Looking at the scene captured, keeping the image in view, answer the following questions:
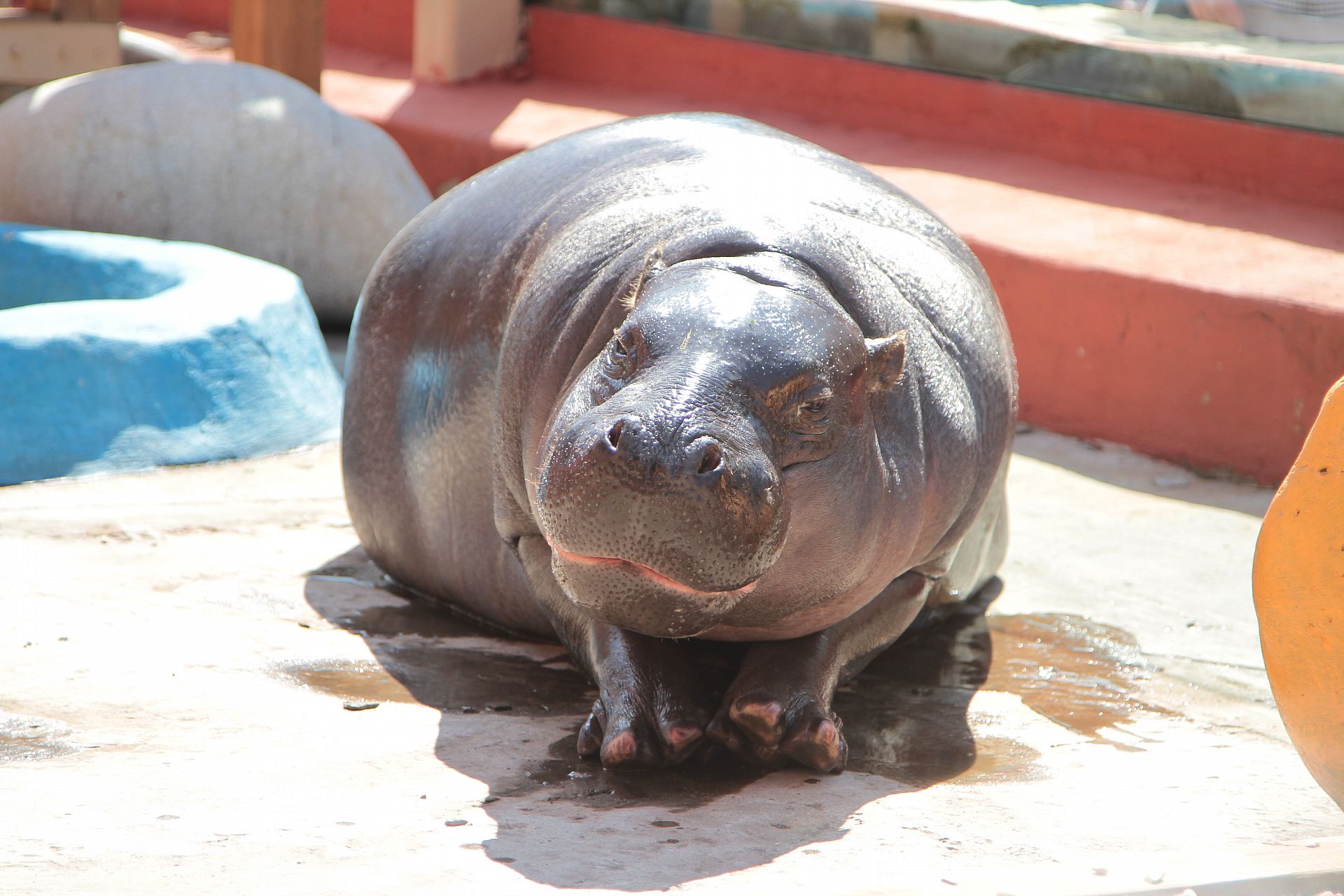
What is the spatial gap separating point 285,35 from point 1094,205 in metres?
3.90

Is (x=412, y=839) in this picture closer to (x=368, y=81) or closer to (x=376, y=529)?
(x=376, y=529)

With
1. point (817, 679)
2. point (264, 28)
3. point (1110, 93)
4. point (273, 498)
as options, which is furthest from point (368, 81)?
point (817, 679)

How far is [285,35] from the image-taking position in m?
7.95

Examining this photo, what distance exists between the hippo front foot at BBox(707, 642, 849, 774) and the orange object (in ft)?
2.59

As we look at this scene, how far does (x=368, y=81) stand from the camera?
30.6 ft

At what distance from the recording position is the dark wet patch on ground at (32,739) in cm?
288

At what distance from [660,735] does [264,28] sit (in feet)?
19.1

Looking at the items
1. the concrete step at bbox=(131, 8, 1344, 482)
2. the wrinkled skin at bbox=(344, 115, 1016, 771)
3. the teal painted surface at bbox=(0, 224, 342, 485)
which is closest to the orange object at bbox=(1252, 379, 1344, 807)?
the wrinkled skin at bbox=(344, 115, 1016, 771)

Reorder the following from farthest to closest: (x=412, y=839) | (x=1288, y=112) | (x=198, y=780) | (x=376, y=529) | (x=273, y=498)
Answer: (x=1288, y=112) < (x=273, y=498) < (x=376, y=529) < (x=198, y=780) < (x=412, y=839)

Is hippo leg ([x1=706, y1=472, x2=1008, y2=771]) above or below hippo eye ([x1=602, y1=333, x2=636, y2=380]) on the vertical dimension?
below

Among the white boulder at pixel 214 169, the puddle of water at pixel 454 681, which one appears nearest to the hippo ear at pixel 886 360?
the puddle of water at pixel 454 681

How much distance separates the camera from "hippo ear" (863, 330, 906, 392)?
2.97 meters

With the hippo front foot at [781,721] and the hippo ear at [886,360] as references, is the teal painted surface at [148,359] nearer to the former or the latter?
the hippo front foot at [781,721]

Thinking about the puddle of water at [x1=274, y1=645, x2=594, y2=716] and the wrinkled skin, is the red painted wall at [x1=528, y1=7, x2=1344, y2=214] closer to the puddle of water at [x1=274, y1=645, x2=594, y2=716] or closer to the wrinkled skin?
the wrinkled skin
